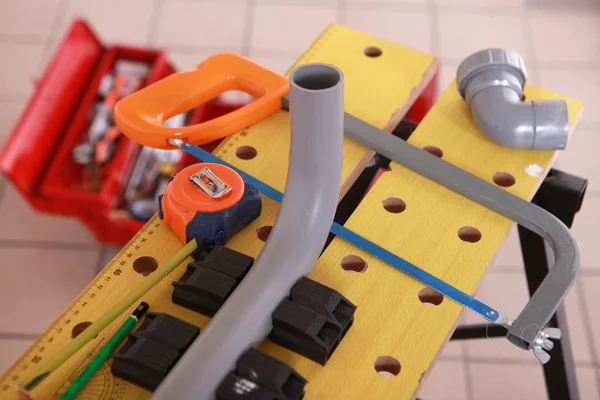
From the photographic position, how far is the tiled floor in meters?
1.70

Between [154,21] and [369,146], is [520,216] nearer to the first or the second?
[369,146]

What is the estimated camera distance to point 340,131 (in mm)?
779

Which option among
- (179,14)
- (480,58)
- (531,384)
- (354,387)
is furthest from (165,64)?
(354,387)

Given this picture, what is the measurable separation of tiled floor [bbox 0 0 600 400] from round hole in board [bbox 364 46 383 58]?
0.85 metres

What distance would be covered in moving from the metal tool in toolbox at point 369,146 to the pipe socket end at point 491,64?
0.53ft

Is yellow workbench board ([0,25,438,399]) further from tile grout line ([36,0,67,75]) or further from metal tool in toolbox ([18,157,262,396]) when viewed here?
A: tile grout line ([36,0,67,75])

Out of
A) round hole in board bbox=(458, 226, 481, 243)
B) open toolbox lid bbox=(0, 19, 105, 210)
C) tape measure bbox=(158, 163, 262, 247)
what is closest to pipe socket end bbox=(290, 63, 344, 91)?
tape measure bbox=(158, 163, 262, 247)

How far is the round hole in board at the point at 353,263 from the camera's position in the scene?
0.88 metres

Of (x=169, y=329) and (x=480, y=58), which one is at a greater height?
(x=480, y=58)

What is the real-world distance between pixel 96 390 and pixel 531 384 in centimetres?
121

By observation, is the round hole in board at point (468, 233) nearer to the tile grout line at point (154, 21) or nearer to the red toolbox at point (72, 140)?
the red toolbox at point (72, 140)

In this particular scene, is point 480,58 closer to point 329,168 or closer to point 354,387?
point 329,168

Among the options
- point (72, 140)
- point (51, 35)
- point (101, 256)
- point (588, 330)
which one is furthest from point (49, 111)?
point (588, 330)

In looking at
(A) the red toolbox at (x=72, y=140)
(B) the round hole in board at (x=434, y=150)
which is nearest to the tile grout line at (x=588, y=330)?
(B) the round hole in board at (x=434, y=150)
